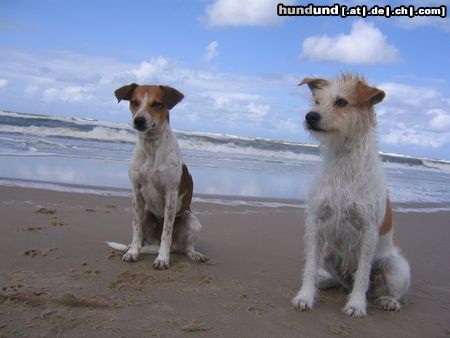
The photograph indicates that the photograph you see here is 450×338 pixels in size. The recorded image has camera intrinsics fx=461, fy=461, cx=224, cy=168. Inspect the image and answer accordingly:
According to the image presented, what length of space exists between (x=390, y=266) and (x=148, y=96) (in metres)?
2.98

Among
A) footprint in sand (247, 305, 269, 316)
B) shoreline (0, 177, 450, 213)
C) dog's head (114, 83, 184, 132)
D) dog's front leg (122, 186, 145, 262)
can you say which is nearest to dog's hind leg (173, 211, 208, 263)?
dog's front leg (122, 186, 145, 262)

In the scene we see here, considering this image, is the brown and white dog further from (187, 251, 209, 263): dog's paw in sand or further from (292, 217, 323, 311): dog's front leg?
(292, 217, 323, 311): dog's front leg

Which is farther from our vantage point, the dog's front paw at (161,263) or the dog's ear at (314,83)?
the dog's front paw at (161,263)

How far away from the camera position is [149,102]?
498 centimetres

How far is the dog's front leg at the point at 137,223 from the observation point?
16.3 ft

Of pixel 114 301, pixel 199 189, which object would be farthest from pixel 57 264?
pixel 199 189

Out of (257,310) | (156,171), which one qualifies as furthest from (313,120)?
(156,171)

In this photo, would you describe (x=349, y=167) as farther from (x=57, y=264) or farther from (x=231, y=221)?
(x=231, y=221)

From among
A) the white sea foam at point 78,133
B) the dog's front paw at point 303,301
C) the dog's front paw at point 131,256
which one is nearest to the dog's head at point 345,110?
the dog's front paw at point 303,301

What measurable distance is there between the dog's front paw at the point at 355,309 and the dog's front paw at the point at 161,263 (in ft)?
6.10

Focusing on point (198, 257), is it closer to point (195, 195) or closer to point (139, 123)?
point (139, 123)

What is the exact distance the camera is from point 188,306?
3672mm

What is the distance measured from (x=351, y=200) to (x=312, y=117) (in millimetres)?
755

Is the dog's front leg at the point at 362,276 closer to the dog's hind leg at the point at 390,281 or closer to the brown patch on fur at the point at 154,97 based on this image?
the dog's hind leg at the point at 390,281
